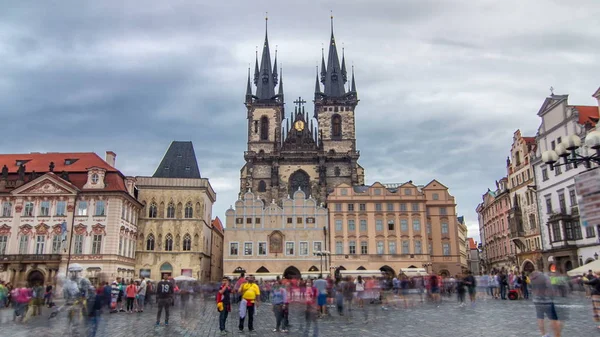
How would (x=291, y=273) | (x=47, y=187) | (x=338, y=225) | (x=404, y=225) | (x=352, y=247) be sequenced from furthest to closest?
(x=404, y=225) < (x=338, y=225) < (x=352, y=247) < (x=291, y=273) < (x=47, y=187)

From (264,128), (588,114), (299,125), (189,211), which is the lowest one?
(189,211)

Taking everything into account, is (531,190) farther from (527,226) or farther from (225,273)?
(225,273)

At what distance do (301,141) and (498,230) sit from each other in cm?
3138

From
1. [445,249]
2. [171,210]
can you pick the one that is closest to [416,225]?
[445,249]

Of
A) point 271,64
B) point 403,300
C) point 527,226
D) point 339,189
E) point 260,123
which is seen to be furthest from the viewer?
point 271,64

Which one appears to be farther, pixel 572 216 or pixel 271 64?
pixel 271 64

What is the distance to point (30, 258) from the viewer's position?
4450 centimetres

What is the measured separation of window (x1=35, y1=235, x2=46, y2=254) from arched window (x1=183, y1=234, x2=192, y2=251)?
43.5ft

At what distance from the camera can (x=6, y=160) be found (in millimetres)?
51719

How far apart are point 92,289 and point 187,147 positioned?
49.3 metres

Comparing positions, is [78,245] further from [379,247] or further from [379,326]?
[379,326]

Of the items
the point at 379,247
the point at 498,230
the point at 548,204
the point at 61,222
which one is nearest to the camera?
the point at 548,204

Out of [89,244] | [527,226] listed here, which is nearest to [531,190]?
[527,226]

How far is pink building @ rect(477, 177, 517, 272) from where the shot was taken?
2255 inches
